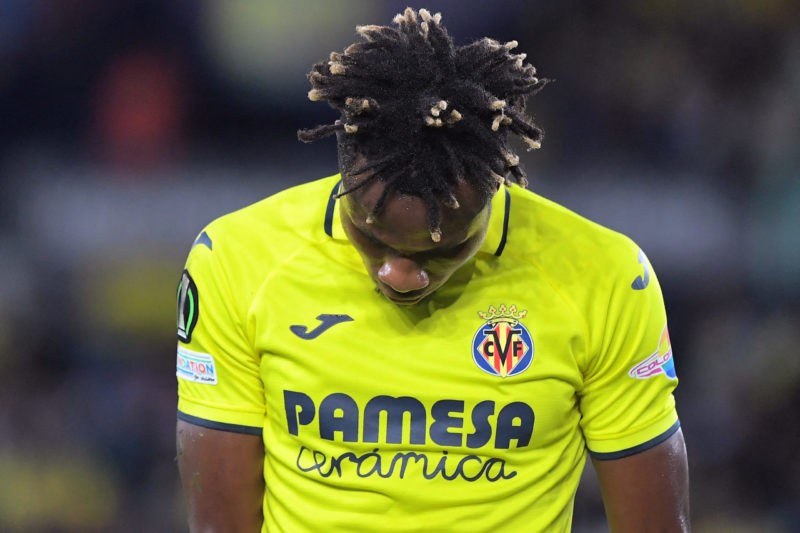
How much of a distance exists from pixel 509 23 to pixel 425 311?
1.28 metres

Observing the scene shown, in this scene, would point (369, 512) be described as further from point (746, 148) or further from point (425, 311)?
point (746, 148)

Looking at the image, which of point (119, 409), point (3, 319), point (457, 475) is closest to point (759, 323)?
point (457, 475)

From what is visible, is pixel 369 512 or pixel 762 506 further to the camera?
pixel 762 506

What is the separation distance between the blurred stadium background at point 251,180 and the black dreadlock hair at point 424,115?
4.29 feet

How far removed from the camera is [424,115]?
1.17 metres

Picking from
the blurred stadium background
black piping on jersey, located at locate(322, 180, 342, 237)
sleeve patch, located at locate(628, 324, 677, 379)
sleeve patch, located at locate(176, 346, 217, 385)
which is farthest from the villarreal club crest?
the blurred stadium background

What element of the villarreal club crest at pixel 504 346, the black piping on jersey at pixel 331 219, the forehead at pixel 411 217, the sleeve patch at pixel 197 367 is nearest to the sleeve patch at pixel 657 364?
the villarreal club crest at pixel 504 346

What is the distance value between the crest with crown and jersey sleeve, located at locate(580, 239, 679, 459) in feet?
0.34

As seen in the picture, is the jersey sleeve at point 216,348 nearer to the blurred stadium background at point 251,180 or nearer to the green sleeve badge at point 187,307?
the green sleeve badge at point 187,307

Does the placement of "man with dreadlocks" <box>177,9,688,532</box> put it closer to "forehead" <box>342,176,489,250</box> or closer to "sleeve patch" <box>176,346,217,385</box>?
"sleeve patch" <box>176,346,217,385</box>

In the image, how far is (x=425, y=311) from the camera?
147cm

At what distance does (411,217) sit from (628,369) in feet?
1.42

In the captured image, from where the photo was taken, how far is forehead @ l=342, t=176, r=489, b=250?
3.98ft

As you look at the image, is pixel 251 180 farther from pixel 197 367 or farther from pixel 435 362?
pixel 435 362
